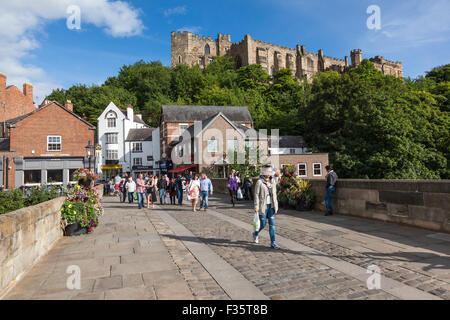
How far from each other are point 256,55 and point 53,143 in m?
76.7

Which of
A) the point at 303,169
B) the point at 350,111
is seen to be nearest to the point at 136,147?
the point at 303,169

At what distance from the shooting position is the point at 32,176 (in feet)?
94.1

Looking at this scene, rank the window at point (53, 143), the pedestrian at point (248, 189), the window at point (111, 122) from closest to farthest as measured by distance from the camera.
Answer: the pedestrian at point (248, 189), the window at point (53, 143), the window at point (111, 122)

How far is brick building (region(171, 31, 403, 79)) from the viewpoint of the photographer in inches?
3669

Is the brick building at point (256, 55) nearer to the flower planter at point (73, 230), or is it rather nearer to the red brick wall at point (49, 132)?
the red brick wall at point (49, 132)

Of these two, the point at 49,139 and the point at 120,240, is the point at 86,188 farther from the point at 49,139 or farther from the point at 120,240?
the point at 49,139

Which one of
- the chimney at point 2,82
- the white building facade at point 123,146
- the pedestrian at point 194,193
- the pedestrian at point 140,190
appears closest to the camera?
the pedestrian at point 194,193

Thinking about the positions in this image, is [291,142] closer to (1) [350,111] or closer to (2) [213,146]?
(1) [350,111]

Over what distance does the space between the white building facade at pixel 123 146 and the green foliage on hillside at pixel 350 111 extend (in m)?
9.77

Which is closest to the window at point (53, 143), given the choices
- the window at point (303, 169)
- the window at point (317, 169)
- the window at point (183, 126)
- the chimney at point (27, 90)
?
the window at point (183, 126)

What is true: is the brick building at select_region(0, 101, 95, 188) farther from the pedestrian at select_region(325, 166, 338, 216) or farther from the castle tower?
the castle tower

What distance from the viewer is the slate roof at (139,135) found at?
5049 cm

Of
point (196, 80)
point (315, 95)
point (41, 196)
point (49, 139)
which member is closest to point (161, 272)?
point (41, 196)

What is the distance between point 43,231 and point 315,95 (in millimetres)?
41371
